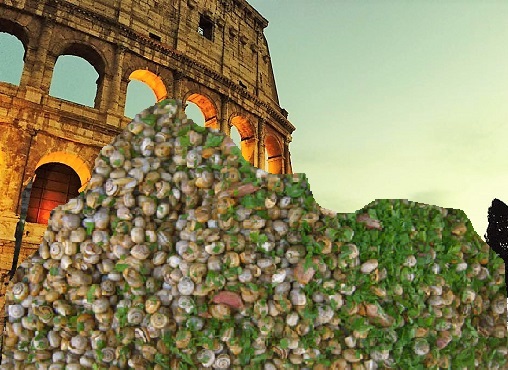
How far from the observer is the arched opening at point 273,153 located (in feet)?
78.5

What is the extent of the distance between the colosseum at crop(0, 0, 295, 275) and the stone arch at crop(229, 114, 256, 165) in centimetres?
Result: 6

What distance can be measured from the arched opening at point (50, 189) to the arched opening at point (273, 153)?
11.3 m

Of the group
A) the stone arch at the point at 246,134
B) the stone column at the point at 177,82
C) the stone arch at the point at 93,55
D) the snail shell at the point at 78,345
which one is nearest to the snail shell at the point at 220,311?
the snail shell at the point at 78,345

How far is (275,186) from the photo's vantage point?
121 inches

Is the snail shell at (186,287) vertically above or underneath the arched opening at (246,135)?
underneath

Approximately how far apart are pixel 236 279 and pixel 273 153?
21.6 meters

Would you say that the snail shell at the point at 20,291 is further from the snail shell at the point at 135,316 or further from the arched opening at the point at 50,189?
the arched opening at the point at 50,189

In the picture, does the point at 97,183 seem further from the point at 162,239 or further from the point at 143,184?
the point at 162,239

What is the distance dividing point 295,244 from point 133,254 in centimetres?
119

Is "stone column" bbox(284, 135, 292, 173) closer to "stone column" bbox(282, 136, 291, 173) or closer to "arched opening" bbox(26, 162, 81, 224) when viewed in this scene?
"stone column" bbox(282, 136, 291, 173)

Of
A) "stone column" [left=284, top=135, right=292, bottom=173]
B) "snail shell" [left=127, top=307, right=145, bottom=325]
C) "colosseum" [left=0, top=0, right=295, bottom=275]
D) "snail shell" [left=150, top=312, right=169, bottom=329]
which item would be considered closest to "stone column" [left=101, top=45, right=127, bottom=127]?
"colosseum" [left=0, top=0, right=295, bottom=275]

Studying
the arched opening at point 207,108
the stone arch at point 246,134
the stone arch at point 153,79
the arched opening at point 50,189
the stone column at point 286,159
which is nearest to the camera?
the arched opening at point 50,189

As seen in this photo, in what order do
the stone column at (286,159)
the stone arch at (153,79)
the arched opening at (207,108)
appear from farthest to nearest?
the stone column at (286,159) → the arched opening at (207,108) → the stone arch at (153,79)

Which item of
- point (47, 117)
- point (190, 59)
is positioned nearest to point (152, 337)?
point (47, 117)
